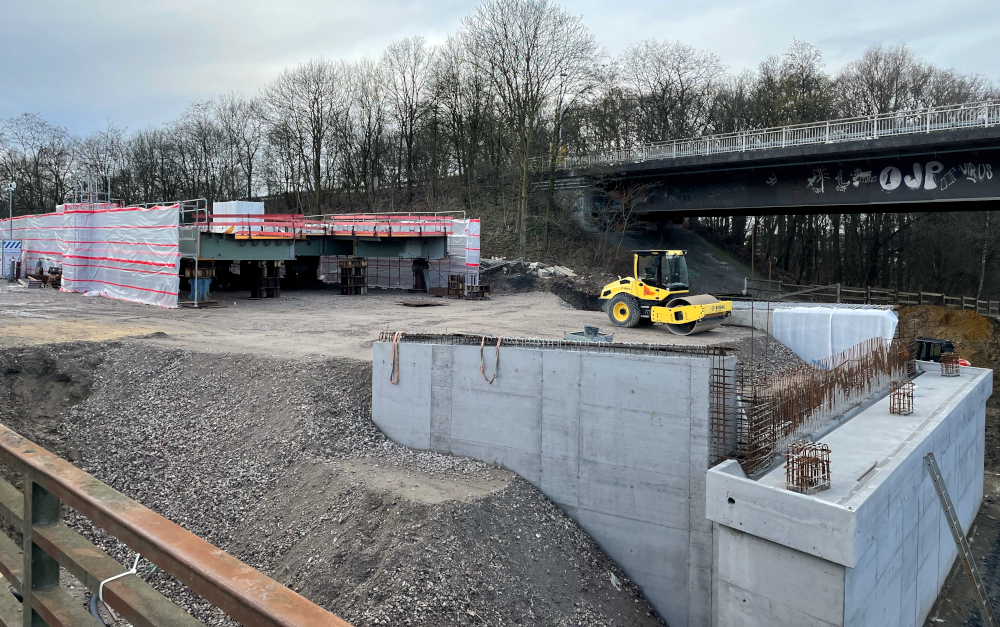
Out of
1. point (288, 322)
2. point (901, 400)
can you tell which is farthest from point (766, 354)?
point (288, 322)

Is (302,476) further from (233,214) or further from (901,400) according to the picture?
(233,214)

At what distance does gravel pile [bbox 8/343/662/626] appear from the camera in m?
10.0

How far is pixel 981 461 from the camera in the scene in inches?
714

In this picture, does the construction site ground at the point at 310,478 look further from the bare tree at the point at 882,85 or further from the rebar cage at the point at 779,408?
the bare tree at the point at 882,85

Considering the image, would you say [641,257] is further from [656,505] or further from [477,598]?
[477,598]

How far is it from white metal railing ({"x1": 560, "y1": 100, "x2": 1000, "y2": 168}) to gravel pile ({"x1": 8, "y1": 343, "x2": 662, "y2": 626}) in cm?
2098

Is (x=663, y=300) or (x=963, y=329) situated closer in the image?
(x=663, y=300)

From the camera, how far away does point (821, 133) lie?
28.4 metres

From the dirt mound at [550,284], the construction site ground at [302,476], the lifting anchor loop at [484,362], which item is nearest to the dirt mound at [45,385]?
the construction site ground at [302,476]

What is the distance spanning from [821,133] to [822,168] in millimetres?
1449

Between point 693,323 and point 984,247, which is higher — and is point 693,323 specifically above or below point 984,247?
→ below

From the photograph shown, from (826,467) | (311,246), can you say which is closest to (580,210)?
(311,246)

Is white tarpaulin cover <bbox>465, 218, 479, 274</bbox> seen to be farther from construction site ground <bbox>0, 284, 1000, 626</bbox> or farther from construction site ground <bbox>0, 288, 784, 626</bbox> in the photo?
construction site ground <bbox>0, 288, 784, 626</bbox>

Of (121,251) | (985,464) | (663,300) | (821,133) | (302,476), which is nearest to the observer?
(302,476)
